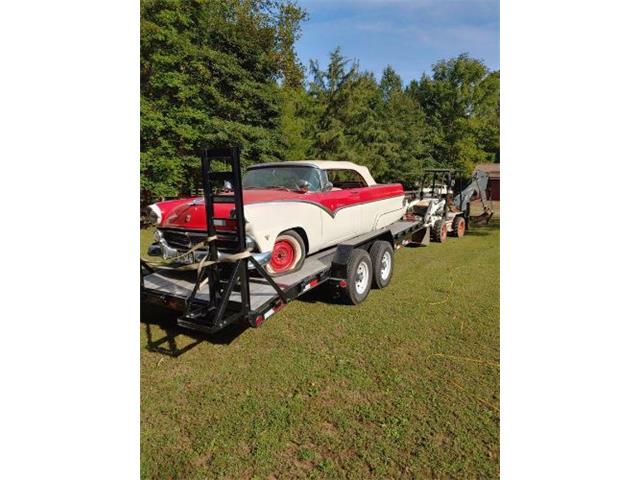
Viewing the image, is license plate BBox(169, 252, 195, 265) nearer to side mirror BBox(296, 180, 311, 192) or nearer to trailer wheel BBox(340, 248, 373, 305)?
side mirror BBox(296, 180, 311, 192)

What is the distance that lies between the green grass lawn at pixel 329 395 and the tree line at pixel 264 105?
12.0 meters

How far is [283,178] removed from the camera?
5.28 metres

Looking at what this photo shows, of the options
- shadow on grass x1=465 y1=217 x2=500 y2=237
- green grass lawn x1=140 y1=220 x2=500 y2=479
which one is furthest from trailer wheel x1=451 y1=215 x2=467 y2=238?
green grass lawn x1=140 y1=220 x2=500 y2=479

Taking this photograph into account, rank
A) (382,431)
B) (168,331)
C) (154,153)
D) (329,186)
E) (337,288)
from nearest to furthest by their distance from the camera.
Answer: (382,431), (168,331), (337,288), (329,186), (154,153)

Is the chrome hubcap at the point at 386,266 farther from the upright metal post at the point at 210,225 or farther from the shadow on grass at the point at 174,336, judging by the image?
the upright metal post at the point at 210,225

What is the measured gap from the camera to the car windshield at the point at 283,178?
505 centimetres

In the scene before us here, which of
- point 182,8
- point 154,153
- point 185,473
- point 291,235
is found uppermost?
point 182,8

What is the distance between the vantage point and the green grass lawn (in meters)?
2.35

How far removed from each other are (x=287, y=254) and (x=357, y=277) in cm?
109

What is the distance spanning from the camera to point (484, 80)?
1086 inches

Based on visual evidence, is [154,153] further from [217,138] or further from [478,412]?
[478,412]

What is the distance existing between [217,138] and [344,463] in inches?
610

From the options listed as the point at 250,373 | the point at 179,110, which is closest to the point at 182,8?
the point at 179,110

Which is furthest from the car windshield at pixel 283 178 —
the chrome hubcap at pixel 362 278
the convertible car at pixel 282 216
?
the chrome hubcap at pixel 362 278
